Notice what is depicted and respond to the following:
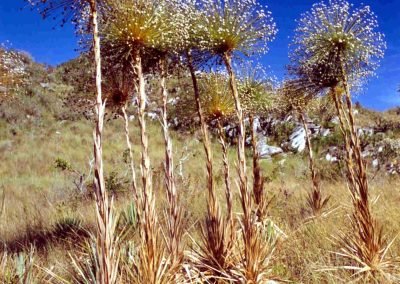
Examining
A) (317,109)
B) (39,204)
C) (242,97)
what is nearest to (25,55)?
(39,204)

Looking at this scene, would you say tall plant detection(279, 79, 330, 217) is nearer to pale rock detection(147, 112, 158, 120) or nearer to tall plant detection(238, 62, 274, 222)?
tall plant detection(238, 62, 274, 222)

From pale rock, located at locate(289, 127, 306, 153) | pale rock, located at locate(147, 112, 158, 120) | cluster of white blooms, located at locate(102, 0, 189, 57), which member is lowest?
cluster of white blooms, located at locate(102, 0, 189, 57)

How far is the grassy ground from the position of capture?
19.9 ft

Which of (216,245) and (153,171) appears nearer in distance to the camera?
(216,245)

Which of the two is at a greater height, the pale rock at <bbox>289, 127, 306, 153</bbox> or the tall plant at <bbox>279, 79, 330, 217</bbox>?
the pale rock at <bbox>289, 127, 306, 153</bbox>

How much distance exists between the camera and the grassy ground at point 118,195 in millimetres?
6055

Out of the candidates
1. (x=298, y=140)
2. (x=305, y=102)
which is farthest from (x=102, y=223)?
(x=298, y=140)

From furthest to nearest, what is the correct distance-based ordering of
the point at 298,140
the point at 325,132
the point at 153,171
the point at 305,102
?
the point at 325,132, the point at 298,140, the point at 153,171, the point at 305,102

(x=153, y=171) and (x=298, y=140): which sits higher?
(x=298, y=140)

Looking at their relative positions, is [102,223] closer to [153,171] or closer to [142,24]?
[142,24]

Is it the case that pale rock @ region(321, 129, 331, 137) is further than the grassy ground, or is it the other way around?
pale rock @ region(321, 129, 331, 137)

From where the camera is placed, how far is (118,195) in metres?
13.3

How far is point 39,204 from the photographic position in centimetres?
1209

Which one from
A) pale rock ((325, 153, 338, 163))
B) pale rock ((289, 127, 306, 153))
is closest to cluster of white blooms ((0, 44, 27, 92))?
pale rock ((325, 153, 338, 163))
